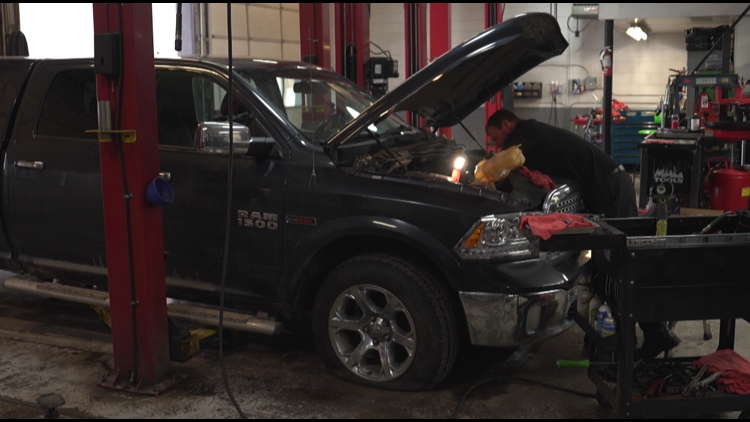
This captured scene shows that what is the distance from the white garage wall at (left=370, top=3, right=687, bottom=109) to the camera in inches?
591

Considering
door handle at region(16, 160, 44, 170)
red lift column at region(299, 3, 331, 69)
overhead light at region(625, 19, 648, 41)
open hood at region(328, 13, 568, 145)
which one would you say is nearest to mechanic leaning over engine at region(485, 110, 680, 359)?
open hood at region(328, 13, 568, 145)

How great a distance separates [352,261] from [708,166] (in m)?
5.73

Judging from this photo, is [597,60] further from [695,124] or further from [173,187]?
[173,187]

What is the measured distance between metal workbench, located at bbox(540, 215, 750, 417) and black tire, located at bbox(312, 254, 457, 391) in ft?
2.47

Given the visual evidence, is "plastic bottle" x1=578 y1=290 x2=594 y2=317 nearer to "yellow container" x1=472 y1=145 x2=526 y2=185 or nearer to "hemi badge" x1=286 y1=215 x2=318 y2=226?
"yellow container" x1=472 y1=145 x2=526 y2=185

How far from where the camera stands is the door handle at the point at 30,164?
4630 mm

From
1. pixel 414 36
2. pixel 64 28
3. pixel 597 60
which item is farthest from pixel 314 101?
pixel 597 60

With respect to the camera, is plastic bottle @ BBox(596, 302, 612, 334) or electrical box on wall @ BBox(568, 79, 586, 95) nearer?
plastic bottle @ BBox(596, 302, 612, 334)

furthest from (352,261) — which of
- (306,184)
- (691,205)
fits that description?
(691,205)

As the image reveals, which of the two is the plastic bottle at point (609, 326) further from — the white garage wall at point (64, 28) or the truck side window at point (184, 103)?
the white garage wall at point (64, 28)

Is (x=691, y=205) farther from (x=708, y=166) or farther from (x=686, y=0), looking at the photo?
(x=686, y=0)

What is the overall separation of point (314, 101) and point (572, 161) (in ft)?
5.27

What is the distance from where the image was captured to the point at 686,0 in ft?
34.7

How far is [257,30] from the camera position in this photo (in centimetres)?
1205
